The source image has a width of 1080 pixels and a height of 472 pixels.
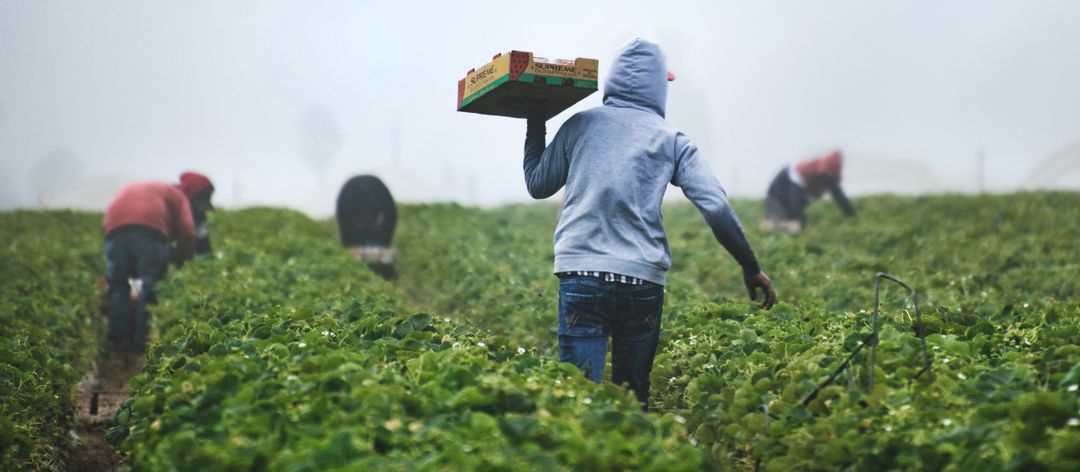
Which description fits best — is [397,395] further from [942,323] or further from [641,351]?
[942,323]

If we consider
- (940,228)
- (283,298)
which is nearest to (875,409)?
(283,298)

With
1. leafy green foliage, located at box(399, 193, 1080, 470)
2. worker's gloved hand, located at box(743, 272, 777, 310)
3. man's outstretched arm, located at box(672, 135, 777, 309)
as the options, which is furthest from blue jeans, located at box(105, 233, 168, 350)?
worker's gloved hand, located at box(743, 272, 777, 310)

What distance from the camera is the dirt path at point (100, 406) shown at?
18.0ft

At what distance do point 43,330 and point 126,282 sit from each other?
2145 millimetres

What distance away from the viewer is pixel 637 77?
4105 millimetres

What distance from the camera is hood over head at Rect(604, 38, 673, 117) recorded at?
161 inches

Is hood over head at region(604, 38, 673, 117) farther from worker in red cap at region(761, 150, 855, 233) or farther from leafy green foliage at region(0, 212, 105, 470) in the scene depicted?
worker in red cap at region(761, 150, 855, 233)

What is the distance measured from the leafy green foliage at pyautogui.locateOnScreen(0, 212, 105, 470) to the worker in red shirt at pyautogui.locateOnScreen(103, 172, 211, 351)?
1.06 ft

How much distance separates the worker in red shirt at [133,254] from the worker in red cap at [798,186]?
9665 mm

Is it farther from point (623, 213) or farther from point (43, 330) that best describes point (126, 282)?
point (623, 213)

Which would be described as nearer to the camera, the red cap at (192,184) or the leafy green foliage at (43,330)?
the leafy green foliage at (43,330)

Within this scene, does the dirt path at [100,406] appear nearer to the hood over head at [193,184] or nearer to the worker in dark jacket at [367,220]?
the hood over head at [193,184]

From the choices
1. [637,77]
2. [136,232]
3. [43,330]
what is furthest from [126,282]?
[637,77]

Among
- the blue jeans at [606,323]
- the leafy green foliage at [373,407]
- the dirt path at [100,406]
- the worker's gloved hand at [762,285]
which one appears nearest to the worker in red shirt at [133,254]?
the dirt path at [100,406]
